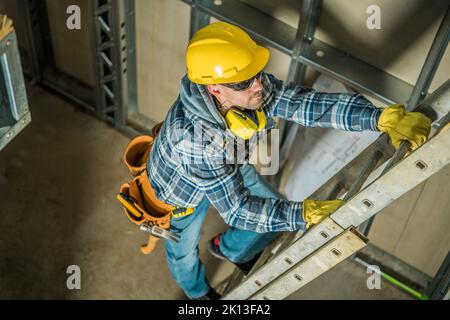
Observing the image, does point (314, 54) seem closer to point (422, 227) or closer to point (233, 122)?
point (233, 122)

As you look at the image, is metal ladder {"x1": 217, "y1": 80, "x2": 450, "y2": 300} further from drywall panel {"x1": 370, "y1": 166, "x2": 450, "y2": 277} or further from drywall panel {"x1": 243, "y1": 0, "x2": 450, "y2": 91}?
drywall panel {"x1": 370, "y1": 166, "x2": 450, "y2": 277}

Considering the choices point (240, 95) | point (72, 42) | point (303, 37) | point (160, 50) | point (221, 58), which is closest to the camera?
point (221, 58)

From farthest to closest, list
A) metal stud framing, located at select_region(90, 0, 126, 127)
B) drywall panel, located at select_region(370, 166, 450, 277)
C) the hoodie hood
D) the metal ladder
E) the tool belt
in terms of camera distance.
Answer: metal stud framing, located at select_region(90, 0, 126, 127) < drywall panel, located at select_region(370, 166, 450, 277) < the tool belt < the hoodie hood < the metal ladder

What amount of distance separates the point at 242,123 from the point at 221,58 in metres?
0.39

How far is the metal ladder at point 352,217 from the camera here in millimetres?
2721

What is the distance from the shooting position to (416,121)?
3.14 meters

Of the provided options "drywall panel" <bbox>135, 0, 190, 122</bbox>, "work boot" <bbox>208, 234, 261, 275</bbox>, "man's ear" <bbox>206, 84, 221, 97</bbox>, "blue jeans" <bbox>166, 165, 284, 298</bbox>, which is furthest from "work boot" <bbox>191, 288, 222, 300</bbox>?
"man's ear" <bbox>206, 84, 221, 97</bbox>

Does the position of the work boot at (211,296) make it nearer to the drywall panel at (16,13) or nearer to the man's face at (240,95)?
the man's face at (240,95)

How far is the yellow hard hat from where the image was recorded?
3312 mm

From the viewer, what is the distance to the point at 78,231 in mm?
5316

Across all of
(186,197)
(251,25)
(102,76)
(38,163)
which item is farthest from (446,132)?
(38,163)

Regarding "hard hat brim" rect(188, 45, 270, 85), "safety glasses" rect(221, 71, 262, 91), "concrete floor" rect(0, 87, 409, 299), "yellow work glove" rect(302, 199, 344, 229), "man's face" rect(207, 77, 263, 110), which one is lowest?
"concrete floor" rect(0, 87, 409, 299)

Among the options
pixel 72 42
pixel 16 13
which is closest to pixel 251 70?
pixel 72 42
